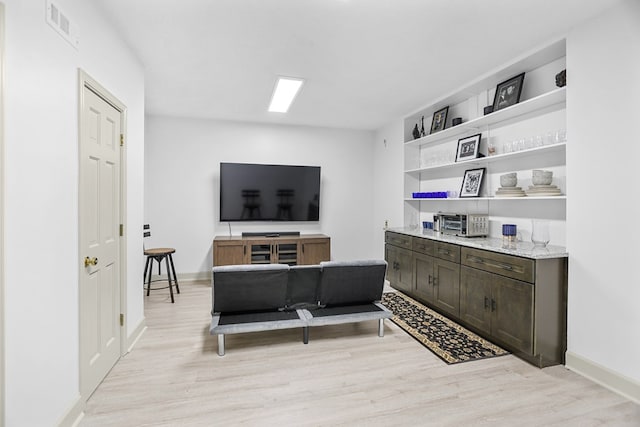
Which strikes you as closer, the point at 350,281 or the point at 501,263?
the point at 501,263

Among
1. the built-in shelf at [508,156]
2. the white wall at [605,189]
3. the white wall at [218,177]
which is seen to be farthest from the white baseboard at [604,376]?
the white wall at [218,177]

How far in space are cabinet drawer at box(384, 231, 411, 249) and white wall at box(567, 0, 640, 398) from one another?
196 cm

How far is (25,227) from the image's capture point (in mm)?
1461

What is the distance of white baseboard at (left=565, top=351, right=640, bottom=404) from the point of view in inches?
83.9

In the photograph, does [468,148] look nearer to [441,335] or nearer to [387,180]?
[387,180]

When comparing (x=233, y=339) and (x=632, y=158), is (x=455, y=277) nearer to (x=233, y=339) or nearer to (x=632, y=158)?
(x=632, y=158)

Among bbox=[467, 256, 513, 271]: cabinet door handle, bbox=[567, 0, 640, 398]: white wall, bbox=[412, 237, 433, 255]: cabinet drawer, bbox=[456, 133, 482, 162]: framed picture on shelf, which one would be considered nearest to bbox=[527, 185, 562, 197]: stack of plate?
bbox=[567, 0, 640, 398]: white wall

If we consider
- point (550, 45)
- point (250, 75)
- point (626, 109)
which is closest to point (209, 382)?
point (250, 75)

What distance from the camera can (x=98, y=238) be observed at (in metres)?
2.25

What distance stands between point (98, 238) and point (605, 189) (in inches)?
148

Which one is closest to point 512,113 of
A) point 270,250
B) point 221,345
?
point 221,345

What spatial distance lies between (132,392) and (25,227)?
1.40 m

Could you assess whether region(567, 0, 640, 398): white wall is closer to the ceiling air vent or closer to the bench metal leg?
the bench metal leg

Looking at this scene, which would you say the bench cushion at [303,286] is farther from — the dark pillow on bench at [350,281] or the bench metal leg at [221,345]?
the bench metal leg at [221,345]
